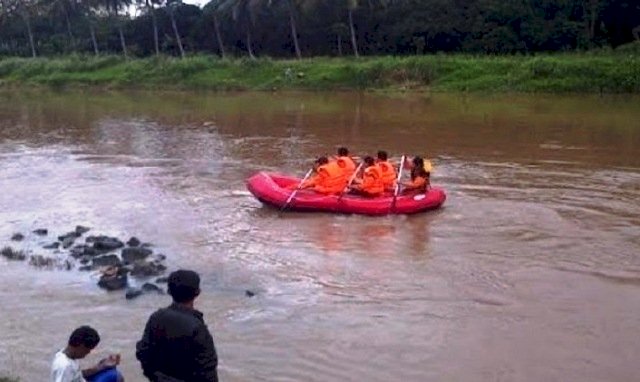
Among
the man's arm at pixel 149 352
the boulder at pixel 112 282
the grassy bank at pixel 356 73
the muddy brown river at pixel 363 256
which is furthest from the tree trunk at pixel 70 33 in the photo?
the man's arm at pixel 149 352

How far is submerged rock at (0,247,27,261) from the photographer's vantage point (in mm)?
12230

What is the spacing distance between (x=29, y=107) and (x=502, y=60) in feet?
65.3

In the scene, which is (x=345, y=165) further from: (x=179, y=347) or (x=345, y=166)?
(x=179, y=347)

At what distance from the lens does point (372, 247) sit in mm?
12828

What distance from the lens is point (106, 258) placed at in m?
11.9

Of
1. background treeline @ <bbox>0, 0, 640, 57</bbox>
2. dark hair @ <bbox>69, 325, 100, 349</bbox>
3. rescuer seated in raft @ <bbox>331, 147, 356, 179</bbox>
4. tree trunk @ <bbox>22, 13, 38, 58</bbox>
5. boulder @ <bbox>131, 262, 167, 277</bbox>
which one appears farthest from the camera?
tree trunk @ <bbox>22, 13, 38, 58</bbox>

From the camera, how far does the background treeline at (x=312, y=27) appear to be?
142 ft

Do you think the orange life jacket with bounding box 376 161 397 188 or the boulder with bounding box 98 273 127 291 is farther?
the orange life jacket with bounding box 376 161 397 188

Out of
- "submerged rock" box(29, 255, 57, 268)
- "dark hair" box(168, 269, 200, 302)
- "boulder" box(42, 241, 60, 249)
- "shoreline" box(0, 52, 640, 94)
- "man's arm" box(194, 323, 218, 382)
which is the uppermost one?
"dark hair" box(168, 269, 200, 302)

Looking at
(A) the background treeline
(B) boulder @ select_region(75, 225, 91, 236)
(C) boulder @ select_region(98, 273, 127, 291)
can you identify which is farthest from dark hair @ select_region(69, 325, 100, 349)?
(A) the background treeline

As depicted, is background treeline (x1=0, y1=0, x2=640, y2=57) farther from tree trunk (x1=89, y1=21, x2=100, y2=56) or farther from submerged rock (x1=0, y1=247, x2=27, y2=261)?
submerged rock (x1=0, y1=247, x2=27, y2=261)

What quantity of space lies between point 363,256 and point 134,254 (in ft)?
9.99

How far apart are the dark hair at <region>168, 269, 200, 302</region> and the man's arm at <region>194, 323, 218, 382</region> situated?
192 mm

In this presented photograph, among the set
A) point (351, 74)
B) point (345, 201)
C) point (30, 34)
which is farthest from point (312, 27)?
point (345, 201)
